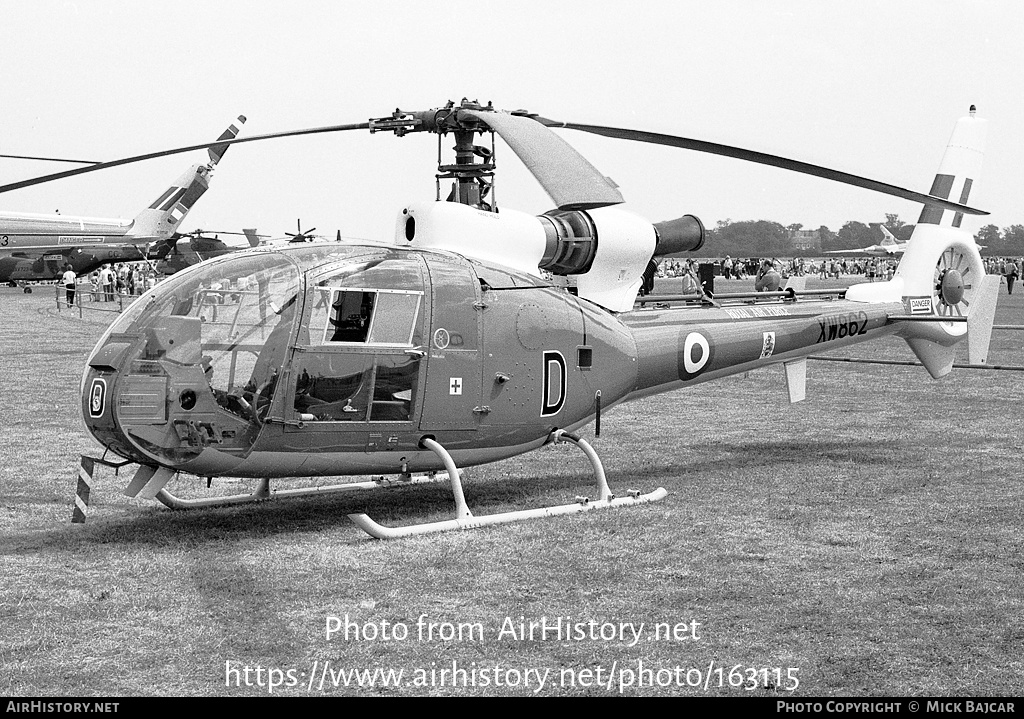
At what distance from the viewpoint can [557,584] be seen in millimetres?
6852

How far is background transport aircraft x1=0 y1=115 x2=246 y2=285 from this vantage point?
1655 inches

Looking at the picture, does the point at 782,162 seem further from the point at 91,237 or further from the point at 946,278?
the point at 91,237

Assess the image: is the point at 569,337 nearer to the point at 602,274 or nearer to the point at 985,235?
the point at 602,274

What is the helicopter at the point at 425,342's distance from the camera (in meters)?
7.47

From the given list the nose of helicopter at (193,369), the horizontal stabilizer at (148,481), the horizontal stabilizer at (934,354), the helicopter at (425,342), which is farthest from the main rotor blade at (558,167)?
the horizontal stabilizer at (934,354)

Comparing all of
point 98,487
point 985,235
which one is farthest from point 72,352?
point 985,235

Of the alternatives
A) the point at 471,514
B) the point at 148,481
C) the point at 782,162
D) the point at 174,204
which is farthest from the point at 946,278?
the point at 174,204

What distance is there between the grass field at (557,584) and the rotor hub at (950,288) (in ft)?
5.56

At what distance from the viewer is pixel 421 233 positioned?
28.9 ft

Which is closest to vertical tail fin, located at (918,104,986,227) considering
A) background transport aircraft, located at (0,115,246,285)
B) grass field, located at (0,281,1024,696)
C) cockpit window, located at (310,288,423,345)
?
grass field, located at (0,281,1024,696)

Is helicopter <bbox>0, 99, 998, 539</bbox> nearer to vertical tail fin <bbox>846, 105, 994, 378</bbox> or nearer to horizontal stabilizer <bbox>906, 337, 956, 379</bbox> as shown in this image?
vertical tail fin <bbox>846, 105, 994, 378</bbox>

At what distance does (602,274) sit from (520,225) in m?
0.88

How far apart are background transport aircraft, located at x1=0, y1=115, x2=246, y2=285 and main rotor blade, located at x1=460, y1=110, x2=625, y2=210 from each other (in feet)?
106

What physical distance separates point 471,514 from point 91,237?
4073cm
